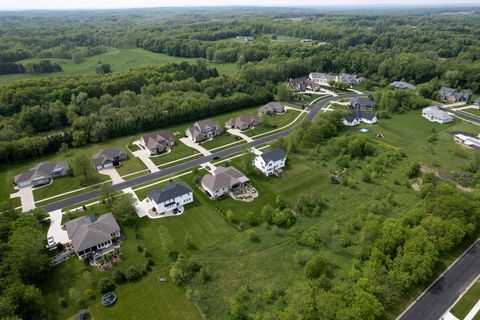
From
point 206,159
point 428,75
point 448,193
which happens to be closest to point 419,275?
point 448,193

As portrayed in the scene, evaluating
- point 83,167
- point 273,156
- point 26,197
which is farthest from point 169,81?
point 26,197

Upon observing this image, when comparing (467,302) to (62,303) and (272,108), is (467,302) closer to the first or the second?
(62,303)

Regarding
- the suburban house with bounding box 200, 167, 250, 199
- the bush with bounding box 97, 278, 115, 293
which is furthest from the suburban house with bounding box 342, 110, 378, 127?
the bush with bounding box 97, 278, 115, 293

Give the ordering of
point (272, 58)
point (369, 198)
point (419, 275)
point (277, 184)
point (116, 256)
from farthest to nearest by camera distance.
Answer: point (272, 58) → point (277, 184) → point (369, 198) → point (116, 256) → point (419, 275)

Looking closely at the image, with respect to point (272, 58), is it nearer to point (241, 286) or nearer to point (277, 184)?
point (277, 184)

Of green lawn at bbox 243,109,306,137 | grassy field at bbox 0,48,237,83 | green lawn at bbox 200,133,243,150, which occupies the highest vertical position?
green lawn at bbox 200,133,243,150

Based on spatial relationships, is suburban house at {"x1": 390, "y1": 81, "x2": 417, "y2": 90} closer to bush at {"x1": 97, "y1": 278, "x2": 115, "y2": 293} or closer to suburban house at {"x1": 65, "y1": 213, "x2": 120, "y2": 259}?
suburban house at {"x1": 65, "y1": 213, "x2": 120, "y2": 259}

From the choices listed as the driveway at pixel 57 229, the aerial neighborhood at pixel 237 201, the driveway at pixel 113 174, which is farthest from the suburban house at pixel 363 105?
the driveway at pixel 57 229
